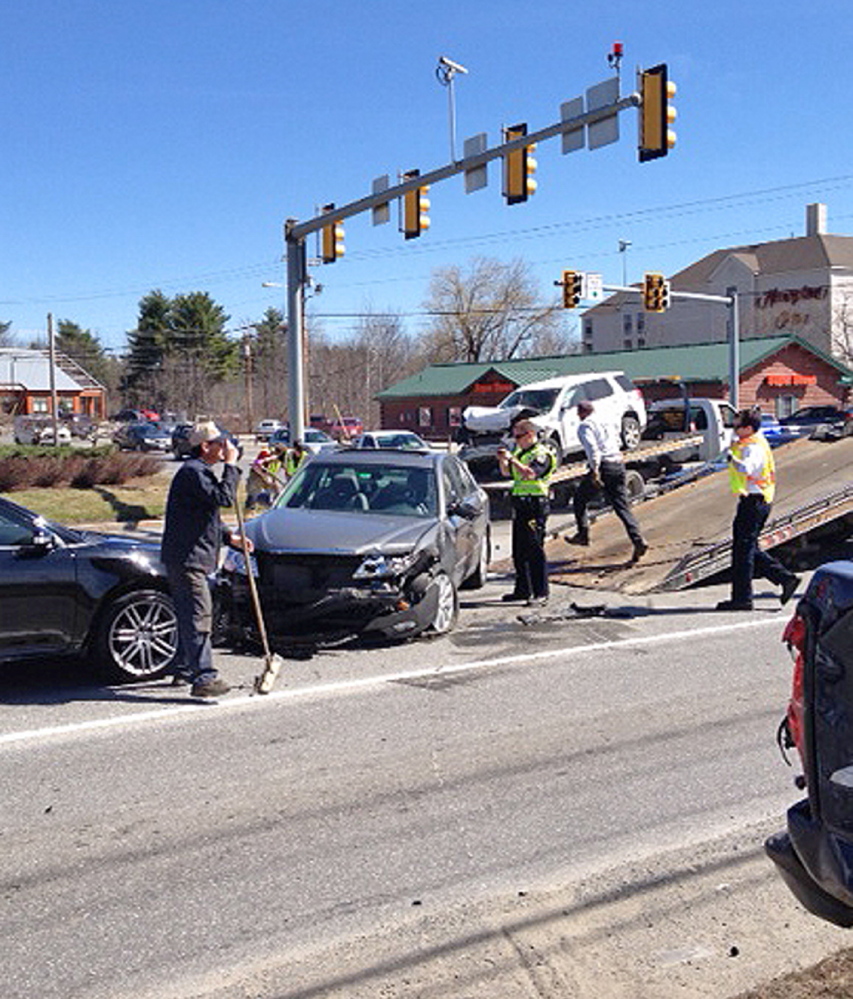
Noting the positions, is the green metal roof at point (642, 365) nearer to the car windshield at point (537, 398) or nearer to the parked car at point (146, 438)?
the parked car at point (146, 438)

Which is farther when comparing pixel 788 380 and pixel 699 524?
pixel 788 380

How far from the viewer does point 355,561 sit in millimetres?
9156

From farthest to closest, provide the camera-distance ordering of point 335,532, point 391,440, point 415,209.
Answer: point 391,440 → point 415,209 → point 335,532

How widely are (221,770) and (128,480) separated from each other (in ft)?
63.8

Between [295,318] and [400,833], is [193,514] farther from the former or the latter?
[295,318]

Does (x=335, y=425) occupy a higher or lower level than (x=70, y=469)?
higher

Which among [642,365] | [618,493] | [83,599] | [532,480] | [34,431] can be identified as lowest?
[83,599]

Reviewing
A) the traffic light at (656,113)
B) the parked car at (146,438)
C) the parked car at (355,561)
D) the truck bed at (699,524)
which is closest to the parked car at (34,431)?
the parked car at (146,438)

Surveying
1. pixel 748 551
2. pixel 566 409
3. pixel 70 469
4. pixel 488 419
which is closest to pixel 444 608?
pixel 748 551

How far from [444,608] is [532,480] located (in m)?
2.13

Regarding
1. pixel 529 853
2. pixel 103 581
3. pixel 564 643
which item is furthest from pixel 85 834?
pixel 564 643

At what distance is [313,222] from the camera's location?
21.3 meters

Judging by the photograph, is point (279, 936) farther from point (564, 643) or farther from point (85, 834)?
point (564, 643)

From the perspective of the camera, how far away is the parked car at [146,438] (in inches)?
2205
